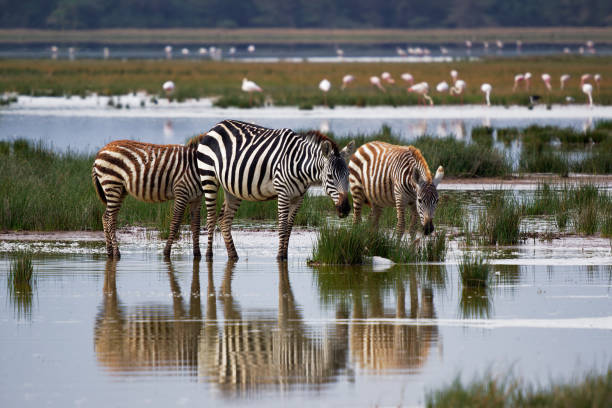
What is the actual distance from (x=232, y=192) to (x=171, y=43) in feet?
415

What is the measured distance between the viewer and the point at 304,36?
5738 inches

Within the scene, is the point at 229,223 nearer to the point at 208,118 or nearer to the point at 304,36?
the point at 208,118

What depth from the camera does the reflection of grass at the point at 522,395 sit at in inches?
249

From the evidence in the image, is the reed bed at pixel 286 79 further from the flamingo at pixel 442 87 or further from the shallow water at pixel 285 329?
the shallow water at pixel 285 329

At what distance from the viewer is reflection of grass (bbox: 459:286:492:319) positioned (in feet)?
32.2

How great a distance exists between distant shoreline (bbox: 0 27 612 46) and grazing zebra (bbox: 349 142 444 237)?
122m

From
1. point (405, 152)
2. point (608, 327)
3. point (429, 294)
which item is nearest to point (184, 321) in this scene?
point (429, 294)

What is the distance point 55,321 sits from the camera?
377 inches

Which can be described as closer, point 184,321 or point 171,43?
point 184,321

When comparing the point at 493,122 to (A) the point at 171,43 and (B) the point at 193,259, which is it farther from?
(A) the point at 171,43

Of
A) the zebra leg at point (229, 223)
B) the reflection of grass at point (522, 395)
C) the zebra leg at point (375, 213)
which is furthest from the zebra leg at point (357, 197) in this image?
the reflection of grass at point (522, 395)

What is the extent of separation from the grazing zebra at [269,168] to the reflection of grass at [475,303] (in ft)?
6.06

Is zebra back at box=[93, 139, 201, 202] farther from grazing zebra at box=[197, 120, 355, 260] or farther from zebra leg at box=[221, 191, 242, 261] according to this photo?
zebra leg at box=[221, 191, 242, 261]

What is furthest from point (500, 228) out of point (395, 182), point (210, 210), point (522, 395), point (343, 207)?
point (522, 395)
